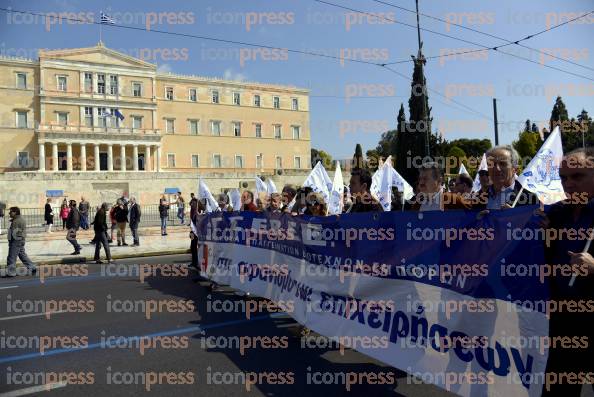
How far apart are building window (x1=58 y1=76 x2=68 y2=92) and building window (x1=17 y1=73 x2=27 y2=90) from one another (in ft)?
13.5

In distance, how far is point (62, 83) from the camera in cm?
6425

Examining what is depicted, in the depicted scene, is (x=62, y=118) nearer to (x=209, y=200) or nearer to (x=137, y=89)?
(x=137, y=89)

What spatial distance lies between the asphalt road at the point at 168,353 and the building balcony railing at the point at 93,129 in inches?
2400

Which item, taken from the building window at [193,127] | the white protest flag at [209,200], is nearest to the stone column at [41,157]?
the building window at [193,127]

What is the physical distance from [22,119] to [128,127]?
13.6 meters

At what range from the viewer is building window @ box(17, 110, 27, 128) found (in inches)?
2426

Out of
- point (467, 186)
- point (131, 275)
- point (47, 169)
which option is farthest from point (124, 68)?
point (467, 186)

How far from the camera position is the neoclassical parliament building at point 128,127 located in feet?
190

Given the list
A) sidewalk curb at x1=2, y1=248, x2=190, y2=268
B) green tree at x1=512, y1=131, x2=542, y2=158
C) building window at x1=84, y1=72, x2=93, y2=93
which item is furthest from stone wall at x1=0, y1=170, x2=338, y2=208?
sidewalk curb at x1=2, y1=248, x2=190, y2=268

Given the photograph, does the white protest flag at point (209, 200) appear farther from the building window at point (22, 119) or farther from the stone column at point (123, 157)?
the building window at point (22, 119)

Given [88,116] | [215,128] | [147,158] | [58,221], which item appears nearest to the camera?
[58,221]

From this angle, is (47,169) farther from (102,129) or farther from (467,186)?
(467,186)

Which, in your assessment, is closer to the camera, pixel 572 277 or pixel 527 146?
pixel 572 277

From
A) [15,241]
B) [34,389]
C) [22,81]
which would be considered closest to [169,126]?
[22,81]
